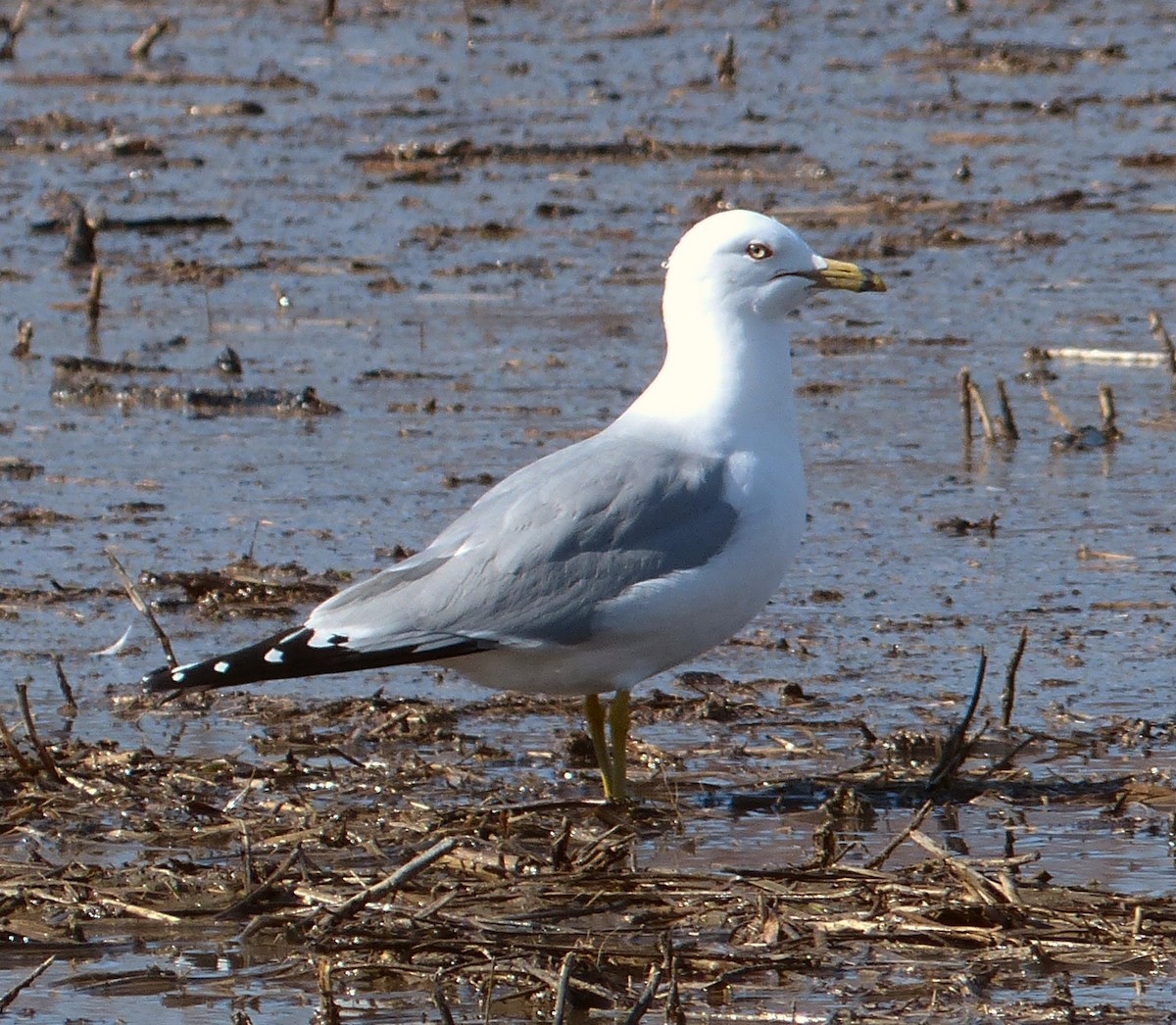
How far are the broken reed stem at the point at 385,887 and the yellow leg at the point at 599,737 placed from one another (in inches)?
39.6

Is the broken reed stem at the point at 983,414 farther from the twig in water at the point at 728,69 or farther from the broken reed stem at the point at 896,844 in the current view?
the twig in water at the point at 728,69

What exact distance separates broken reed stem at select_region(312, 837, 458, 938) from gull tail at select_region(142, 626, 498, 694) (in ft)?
3.16

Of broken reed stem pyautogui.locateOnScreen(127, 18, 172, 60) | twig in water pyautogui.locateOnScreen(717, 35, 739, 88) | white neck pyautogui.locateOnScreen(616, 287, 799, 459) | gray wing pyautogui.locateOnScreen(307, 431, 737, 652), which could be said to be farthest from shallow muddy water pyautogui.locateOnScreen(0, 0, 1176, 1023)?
white neck pyautogui.locateOnScreen(616, 287, 799, 459)

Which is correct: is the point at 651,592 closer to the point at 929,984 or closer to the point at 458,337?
the point at 929,984

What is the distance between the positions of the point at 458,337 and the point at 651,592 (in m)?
4.79

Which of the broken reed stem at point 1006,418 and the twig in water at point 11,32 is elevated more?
the twig in water at point 11,32

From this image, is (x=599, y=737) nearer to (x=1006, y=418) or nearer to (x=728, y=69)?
(x=1006, y=418)

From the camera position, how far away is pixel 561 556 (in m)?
5.33

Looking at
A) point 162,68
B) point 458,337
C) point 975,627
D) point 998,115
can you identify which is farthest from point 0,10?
point 975,627

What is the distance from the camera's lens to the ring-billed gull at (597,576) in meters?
5.28

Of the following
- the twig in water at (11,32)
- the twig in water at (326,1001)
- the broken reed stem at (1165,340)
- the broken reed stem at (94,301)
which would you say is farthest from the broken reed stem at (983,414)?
the twig in water at (11,32)

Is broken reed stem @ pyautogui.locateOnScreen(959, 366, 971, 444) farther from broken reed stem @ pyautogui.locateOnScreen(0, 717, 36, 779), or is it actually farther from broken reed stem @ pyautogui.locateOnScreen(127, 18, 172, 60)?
broken reed stem @ pyautogui.locateOnScreen(127, 18, 172, 60)

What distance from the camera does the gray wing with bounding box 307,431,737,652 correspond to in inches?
208

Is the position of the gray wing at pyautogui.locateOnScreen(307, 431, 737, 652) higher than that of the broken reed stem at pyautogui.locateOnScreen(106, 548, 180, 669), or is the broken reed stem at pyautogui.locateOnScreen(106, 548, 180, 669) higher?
the gray wing at pyautogui.locateOnScreen(307, 431, 737, 652)
